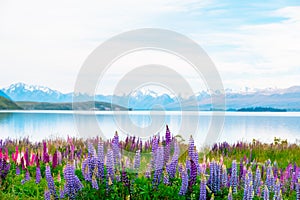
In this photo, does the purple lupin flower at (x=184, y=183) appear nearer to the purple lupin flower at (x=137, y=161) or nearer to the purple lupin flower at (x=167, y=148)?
the purple lupin flower at (x=167, y=148)

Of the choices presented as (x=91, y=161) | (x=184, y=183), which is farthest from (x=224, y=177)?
(x=91, y=161)

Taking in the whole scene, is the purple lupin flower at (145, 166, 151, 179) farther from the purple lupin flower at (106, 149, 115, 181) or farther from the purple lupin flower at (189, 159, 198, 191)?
the purple lupin flower at (189, 159, 198, 191)

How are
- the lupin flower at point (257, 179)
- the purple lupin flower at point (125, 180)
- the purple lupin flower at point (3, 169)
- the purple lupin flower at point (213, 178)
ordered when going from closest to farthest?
the purple lupin flower at point (125, 180)
the purple lupin flower at point (213, 178)
the lupin flower at point (257, 179)
the purple lupin flower at point (3, 169)

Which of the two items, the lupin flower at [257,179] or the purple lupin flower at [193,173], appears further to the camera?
the lupin flower at [257,179]

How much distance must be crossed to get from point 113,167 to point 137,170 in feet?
1.21

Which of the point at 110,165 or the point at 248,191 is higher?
the point at 110,165

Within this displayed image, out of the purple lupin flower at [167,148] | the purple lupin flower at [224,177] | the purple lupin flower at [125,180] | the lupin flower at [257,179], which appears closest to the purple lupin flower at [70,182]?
the purple lupin flower at [125,180]

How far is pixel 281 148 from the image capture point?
14953 mm

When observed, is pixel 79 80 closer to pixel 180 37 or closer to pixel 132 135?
pixel 180 37

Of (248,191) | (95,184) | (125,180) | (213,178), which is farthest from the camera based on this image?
(213,178)

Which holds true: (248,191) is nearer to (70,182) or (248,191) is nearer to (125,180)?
(125,180)

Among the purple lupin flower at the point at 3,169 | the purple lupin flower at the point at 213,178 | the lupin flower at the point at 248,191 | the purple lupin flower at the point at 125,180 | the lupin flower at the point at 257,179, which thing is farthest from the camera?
the purple lupin flower at the point at 3,169

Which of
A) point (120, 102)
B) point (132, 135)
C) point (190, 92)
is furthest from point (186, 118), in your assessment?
point (132, 135)

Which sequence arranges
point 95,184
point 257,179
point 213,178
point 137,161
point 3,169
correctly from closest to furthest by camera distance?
point 95,184 → point 137,161 → point 213,178 → point 257,179 → point 3,169
